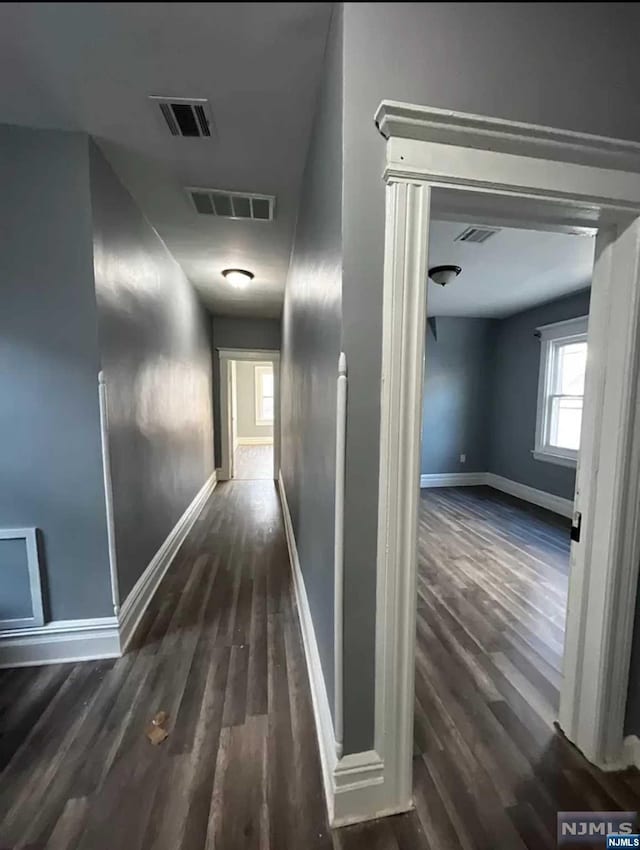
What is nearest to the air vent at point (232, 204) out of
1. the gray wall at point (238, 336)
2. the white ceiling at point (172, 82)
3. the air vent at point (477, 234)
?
the white ceiling at point (172, 82)

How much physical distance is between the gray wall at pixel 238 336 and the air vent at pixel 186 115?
13.3 feet

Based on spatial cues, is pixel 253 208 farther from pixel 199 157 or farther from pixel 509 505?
pixel 509 505

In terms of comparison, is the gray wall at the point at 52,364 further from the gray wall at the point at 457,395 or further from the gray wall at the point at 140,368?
the gray wall at the point at 457,395

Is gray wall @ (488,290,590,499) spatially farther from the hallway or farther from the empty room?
the hallway

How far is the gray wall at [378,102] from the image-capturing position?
36.0 inches

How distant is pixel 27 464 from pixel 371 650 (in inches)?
69.0

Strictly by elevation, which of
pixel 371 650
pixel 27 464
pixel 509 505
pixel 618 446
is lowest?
pixel 509 505

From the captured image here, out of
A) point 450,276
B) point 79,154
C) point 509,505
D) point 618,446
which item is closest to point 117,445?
point 79,154

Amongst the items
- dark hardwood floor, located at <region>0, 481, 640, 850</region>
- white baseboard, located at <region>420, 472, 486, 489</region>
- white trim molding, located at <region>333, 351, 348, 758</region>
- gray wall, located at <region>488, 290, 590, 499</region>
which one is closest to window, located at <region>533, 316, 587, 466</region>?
gray wall, located at <region>488, 290, 590, 499</region>

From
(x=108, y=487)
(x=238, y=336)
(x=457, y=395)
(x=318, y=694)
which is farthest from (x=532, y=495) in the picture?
(x=108, y=487)

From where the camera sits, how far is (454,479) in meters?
5.71

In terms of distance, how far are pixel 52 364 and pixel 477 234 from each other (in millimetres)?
2802

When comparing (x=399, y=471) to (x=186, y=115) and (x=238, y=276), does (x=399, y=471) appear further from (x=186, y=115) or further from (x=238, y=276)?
(x=238, y=276)

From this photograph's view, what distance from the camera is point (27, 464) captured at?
1750mm
